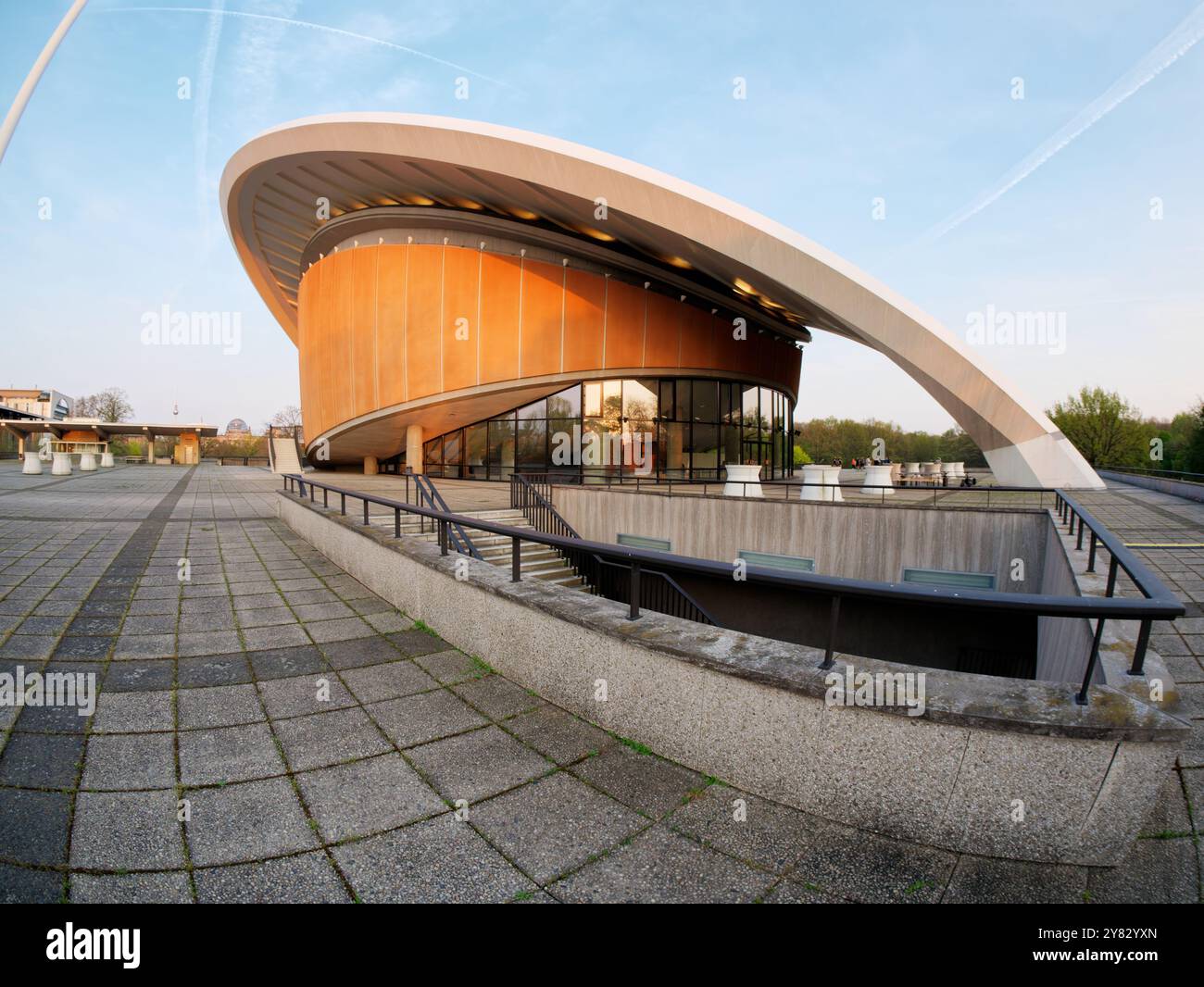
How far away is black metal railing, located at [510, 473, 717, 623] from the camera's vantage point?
34.9 feet

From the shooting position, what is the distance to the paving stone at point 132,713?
311 centimetres

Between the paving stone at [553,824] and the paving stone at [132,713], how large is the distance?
2170mm

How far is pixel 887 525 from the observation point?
34.8ft

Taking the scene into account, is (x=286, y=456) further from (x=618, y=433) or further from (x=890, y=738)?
(x=890, y=738)

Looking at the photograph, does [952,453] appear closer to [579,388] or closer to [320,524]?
[579,388]

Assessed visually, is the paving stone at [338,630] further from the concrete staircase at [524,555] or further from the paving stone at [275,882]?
the concrete staircase at [524,555]

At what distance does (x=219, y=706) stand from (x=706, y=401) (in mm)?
21127

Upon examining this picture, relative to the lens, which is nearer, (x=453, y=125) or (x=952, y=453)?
(x=453, y=125)

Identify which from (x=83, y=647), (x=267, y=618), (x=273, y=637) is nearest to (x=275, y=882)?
(x=273, y=637)

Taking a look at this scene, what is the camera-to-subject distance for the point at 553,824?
2.32 m

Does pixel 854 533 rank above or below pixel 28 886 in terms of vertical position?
above

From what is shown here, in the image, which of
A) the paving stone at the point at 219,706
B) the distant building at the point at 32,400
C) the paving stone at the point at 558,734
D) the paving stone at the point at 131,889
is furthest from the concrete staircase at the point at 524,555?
the distant building at the point at 32,400
